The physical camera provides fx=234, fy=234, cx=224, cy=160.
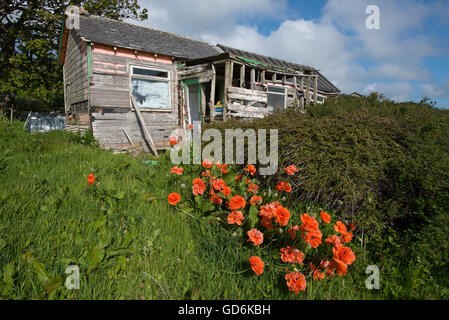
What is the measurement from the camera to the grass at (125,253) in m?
1.58

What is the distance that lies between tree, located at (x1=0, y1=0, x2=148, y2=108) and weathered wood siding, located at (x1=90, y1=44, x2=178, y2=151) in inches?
285

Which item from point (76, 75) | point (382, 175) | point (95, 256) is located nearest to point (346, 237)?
point (382, 175)

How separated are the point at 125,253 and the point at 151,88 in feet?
27.4

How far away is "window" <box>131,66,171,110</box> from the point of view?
8797mm

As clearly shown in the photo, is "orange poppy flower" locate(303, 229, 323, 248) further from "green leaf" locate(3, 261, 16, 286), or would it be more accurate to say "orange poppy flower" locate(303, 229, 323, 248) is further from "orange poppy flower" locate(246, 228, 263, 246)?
"green leaf" locate(3, 261, 16, 286)

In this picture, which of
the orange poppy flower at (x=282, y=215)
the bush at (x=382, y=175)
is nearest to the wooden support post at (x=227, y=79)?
the bush at (x=382, y=175)

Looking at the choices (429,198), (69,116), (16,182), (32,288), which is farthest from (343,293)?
(69,116)

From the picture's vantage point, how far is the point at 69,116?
11.2 m

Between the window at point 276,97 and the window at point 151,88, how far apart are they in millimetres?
4710

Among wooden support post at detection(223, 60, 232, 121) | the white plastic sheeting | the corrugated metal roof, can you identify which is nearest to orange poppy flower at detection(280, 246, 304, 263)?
wooden support post at detection(223, 60, 232, 121)

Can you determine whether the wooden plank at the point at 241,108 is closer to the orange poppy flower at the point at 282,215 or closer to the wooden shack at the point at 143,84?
the wooden shack at the point at 143,84

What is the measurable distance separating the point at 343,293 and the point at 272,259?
0.55m

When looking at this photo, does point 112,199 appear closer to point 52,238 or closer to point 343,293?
point 52,238
